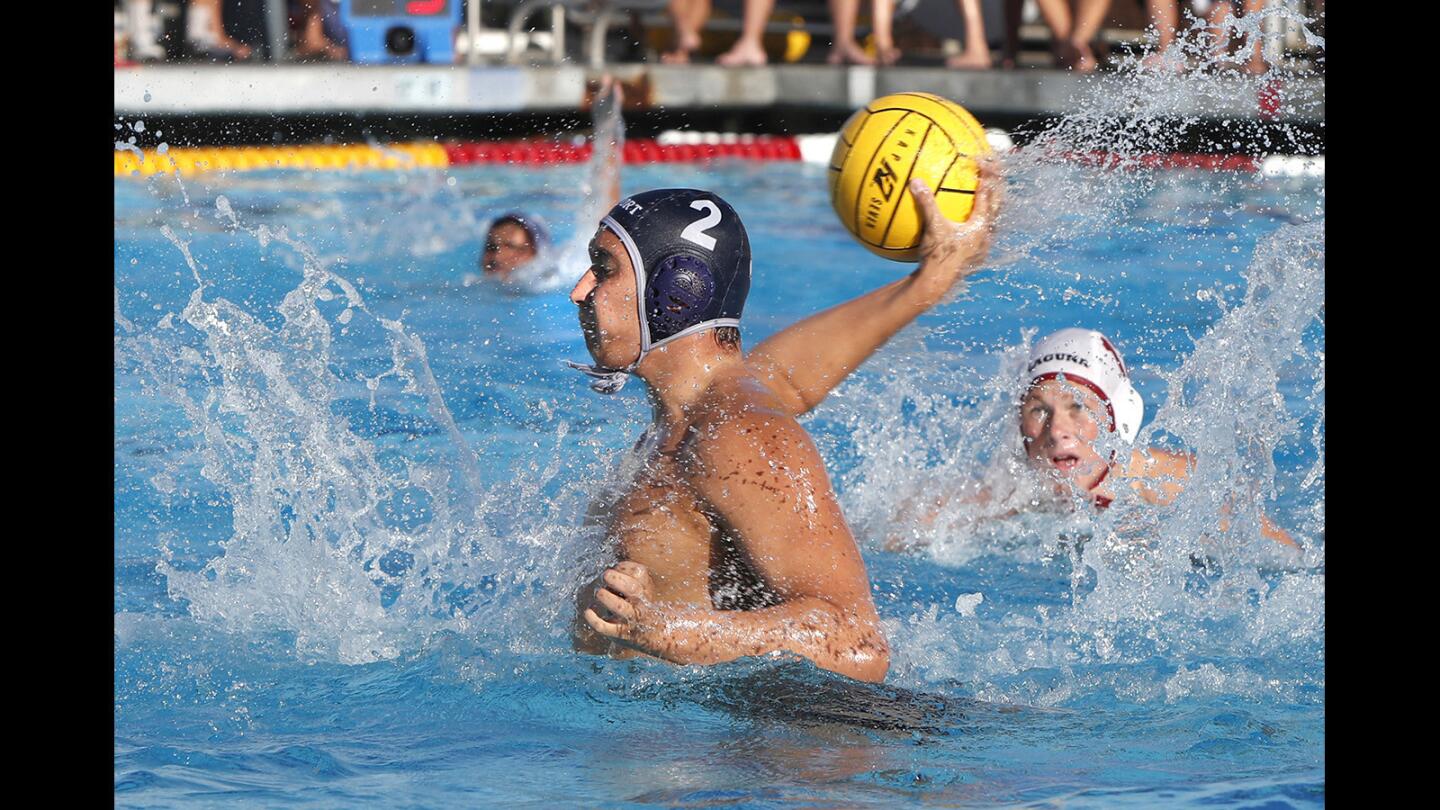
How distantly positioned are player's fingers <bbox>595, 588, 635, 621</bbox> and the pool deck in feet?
25.2

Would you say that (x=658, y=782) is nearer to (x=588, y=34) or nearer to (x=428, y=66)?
(x=428, y=66)

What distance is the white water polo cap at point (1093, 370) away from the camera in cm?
416

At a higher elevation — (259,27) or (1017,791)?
(259,27)

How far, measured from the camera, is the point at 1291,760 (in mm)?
2639

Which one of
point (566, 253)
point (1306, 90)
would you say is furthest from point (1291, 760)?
point (1306, 90)

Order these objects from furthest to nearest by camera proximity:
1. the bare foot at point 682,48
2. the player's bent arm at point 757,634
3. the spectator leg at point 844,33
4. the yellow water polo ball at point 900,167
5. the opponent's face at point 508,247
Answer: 1. the bare foot at point 682,48
2. the spectator leg at point 844,33
3. the opponent's face at point 508,247
4. the yellow water polo ball at point 900,167
5. the player's bent arm at point 757,634

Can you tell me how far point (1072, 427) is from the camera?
4164 mm

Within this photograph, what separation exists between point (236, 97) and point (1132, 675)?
8.21 metres

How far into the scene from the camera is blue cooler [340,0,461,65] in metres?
10.2

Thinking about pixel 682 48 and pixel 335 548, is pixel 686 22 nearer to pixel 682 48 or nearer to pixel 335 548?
pixel 682 48

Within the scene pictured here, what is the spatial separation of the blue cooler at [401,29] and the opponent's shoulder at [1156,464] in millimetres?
7122

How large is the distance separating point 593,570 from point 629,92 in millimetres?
8001

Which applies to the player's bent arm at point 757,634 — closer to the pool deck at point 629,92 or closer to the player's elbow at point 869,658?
the player's elbow at point 869,658

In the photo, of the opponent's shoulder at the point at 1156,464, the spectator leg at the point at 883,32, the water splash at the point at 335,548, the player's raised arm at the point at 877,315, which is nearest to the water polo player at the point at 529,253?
the water splash at the point at 335,548
